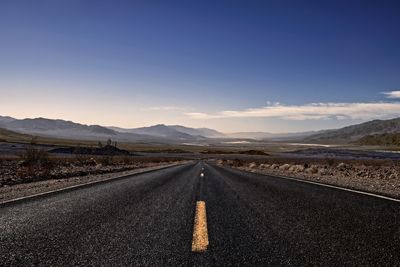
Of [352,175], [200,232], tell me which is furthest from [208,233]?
[352,175]

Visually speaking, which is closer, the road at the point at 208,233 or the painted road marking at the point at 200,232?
the road at the point at 208,233

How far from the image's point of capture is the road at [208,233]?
3.38 metres

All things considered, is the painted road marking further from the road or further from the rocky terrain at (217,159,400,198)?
the rocky terrain at (217,159,400,198)

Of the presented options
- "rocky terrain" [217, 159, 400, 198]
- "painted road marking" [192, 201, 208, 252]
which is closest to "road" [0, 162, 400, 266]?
"painted road marking" [192, 201, 208, 252]

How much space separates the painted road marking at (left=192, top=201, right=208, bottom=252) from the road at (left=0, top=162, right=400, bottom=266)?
64 millimetres

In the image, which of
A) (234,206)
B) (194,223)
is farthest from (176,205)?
(194,223)

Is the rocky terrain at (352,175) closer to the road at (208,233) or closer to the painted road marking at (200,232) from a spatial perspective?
the road at (208,233)

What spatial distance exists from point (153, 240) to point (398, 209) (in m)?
4.37

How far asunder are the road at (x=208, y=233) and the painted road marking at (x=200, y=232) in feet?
0.21

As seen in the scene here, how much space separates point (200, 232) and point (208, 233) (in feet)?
0.32

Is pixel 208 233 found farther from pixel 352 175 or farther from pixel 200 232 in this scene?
pixel 352 175

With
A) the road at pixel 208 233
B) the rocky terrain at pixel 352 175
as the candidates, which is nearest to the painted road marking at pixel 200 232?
the road at pixel 208 233

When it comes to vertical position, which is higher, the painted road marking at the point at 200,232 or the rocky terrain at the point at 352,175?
the painted road marking at the point at 200,232

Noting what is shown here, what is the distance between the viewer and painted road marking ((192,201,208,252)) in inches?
145
